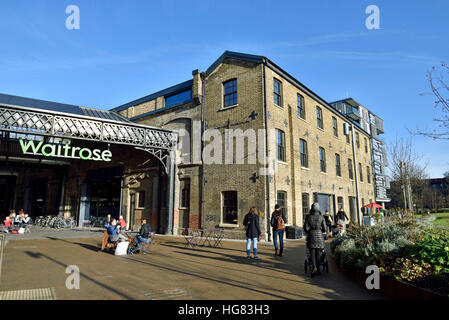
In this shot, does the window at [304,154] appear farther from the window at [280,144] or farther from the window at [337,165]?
the window at [337,165]

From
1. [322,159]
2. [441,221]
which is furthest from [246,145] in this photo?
[441,221]

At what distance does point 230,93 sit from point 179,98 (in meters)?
5.02

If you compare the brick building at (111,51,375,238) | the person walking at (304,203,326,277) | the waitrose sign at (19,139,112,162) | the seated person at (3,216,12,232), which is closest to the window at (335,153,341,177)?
the brick building at (111,51,375,238)

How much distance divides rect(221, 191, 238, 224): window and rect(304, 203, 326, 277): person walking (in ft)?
26.9

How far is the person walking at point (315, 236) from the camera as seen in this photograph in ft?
22.2

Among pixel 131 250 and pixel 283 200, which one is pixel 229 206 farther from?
pixel 131 250

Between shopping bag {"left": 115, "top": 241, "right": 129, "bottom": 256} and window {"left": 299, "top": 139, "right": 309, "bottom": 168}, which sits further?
window {"left": 299, "top": 139, "right": 309, "bottom": 168}

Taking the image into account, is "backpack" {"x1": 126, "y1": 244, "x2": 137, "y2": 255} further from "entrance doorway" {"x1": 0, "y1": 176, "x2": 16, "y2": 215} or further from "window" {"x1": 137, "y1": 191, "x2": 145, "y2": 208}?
"entrance doorway" {"x1": 0, "y1": 176, "x2": 16, "y2": 215}

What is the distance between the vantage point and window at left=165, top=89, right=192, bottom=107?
1903 cm

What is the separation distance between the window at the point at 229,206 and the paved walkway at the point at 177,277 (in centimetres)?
569

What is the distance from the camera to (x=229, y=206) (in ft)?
50.2

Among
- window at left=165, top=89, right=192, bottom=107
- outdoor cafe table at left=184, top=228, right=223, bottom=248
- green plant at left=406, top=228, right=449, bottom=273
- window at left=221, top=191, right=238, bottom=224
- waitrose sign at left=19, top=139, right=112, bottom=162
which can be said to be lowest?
outdoor cafe table at left=184, top=228, right=223, bottom=248

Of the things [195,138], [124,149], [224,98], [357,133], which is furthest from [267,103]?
[357,133]

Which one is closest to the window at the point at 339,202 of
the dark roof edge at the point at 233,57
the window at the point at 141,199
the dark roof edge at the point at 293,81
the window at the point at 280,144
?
the dark roof edge at the point at 293,81
